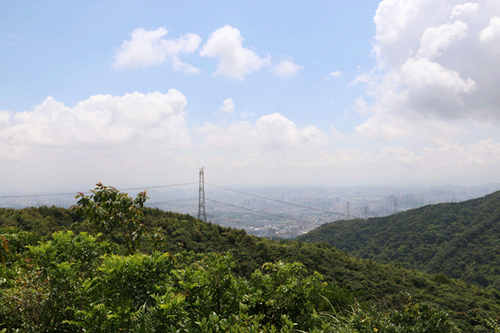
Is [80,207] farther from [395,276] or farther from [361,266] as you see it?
[395,276]

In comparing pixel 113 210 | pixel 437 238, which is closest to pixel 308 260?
pixel 113 210

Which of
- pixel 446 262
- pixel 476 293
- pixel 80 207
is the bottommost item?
pixel 446 262

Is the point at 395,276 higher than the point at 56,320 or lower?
lower

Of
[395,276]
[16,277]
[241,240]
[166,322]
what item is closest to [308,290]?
[166,322]

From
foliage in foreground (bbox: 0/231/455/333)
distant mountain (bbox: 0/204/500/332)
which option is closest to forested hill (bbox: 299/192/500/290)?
distant mountain (bbox: 0/204/500/332)

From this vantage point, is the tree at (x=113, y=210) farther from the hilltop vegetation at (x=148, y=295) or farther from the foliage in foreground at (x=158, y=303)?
the foliage in foreground at (x=158, y=303)

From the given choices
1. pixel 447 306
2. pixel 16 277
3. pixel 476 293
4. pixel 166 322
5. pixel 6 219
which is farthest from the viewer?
pixel 476 293

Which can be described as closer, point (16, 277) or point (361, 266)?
point (16, 277)
